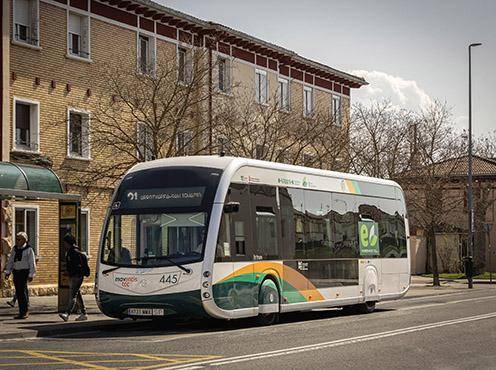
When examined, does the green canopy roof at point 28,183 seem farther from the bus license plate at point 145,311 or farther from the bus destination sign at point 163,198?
the bus license plate at point 145,311

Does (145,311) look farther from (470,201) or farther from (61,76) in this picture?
(470,201)

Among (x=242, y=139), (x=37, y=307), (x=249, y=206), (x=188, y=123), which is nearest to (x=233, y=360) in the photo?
(x=249, y=206)

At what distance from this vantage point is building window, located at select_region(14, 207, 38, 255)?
31219mm

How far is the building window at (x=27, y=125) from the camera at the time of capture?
3136cm

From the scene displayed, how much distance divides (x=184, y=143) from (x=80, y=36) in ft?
26.5

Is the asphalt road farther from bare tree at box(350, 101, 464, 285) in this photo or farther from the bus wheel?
bare tree at box(350, 101, 464, 285)

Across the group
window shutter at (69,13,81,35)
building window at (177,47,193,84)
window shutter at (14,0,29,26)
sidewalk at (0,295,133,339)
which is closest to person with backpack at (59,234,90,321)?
sidewalk at (0,295,133,339)

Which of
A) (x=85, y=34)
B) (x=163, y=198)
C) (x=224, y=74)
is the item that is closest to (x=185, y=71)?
(x=85, y=34)

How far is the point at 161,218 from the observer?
758 inches

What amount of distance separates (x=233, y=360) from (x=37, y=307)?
12.9 meters

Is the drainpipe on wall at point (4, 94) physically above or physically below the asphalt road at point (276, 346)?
above

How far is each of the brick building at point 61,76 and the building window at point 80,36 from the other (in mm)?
33

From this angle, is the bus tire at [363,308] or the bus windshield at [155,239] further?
the bus tire at [363,308]

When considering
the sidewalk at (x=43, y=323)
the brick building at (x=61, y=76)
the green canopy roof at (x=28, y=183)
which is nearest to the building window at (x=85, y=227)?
the brick building at (x=61, y=76)
